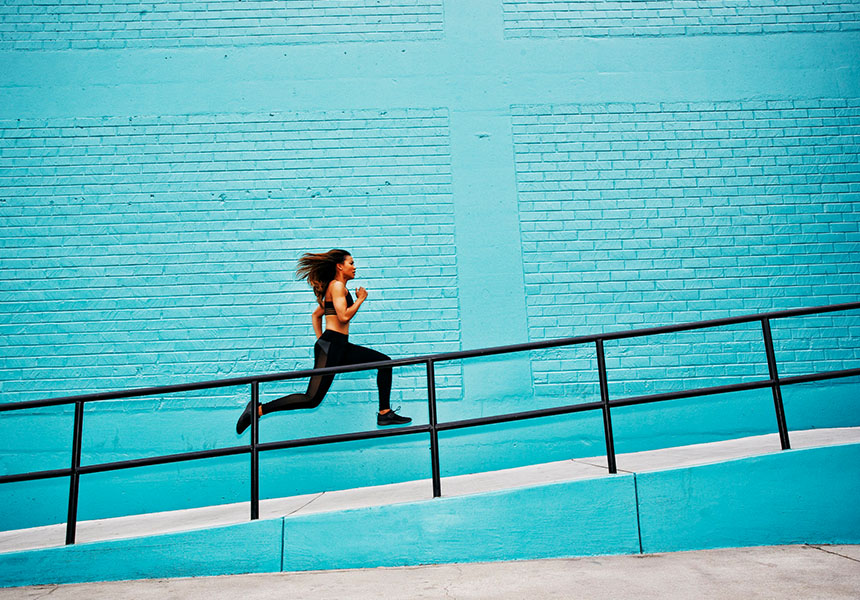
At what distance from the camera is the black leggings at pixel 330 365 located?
5.00 meters

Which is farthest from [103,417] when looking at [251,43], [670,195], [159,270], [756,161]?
[756,161]

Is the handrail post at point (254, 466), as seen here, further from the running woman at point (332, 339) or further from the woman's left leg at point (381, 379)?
the woman's left leg at point (381, 379)

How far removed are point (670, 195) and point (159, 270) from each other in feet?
15.8

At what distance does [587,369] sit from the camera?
5.51 meters

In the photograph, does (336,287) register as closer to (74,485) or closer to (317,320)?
(317,320)

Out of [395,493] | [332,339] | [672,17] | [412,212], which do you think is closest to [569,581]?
[395,493]

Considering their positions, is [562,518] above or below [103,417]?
below

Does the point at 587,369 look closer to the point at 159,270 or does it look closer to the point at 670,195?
the point at 670,195

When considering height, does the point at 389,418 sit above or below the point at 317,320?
below

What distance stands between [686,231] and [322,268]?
11.1 ft

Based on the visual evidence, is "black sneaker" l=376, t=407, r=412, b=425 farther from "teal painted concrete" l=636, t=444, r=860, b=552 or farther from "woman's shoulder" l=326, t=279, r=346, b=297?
"teal painted concrete" l=636, t=444, r=860, b=552

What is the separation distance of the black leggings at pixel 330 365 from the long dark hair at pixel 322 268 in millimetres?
389

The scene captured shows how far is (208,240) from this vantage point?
18.7 ft

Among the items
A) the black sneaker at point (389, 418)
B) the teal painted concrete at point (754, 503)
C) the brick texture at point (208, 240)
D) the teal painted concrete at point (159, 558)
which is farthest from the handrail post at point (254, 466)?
the teal painted concrete at point (754, 503)
